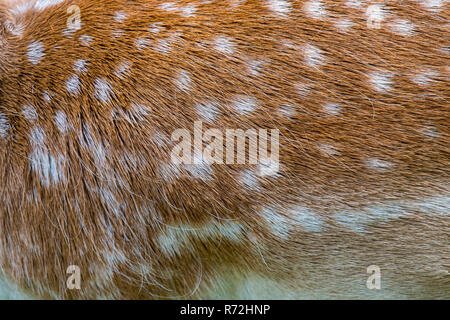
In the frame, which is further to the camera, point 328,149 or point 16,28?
point 16,28

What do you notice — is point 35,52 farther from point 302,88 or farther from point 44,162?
point 302,88

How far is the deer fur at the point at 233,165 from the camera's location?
815 millimetres

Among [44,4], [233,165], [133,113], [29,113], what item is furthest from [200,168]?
[44,4]

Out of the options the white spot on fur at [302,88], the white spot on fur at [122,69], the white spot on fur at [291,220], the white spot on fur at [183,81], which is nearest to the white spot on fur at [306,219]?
the white spot on fur at [291,220]

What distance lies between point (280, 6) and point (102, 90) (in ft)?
1.31

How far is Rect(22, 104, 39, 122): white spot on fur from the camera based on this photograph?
89cm

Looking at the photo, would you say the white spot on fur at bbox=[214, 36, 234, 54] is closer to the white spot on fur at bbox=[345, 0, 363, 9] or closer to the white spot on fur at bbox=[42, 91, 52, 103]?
the white spot on fur at bbox=[345, 0, 363, 9]

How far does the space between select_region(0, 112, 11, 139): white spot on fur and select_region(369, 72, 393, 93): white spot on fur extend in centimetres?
76

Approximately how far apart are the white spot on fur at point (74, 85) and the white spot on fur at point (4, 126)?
6.3 inches

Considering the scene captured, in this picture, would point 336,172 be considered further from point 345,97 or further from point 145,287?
point 145,287

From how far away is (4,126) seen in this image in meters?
0.91

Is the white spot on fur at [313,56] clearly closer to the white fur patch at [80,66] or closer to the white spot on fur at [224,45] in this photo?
the white spot on fur at [224,45]

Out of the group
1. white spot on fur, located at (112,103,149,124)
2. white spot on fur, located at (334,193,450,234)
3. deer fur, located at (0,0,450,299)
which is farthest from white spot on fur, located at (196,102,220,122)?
white spot on fur, located at (334,193,450,234)

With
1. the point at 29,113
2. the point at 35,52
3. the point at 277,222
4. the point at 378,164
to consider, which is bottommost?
the point at 277,222
